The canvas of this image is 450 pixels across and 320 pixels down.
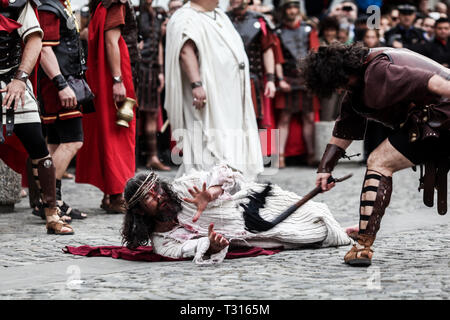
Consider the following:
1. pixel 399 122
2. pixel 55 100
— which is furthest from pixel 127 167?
pixel 399 122

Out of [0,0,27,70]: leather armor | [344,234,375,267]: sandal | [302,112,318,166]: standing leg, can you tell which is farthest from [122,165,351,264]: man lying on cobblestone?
[302,112,318,166]: standing leg

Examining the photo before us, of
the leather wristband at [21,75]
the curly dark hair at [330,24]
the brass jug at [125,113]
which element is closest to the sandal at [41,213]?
the brass jug at [125,113]

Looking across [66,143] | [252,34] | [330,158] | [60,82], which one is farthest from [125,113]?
[252,34]

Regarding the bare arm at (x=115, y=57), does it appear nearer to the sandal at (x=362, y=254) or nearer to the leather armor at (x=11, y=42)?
the leather armor at (x=11, y=42)

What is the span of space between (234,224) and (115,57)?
2449 mm

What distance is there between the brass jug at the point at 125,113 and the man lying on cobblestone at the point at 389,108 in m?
2.68

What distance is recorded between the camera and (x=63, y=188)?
31.0 feet

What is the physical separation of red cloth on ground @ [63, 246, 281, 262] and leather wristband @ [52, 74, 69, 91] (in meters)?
1.51

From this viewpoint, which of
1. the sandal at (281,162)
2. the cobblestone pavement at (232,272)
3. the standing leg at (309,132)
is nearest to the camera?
the cobblestone pavement at (232,272)

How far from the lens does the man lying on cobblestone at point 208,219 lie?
206 inches

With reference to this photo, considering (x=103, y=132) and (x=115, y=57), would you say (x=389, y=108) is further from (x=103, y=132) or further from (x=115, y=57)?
(x=103, y=132)

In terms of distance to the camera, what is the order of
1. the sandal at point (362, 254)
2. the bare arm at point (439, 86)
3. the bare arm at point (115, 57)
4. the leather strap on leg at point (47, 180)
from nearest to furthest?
1. the bare arm at point (439, 86)
2. the sandal at point (362, 254)
3. the leather strap on leg at point (47, 180)
4. the bare arm at point (115, 57)

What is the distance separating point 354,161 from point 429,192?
7217mm

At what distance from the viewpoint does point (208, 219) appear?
5.46m
